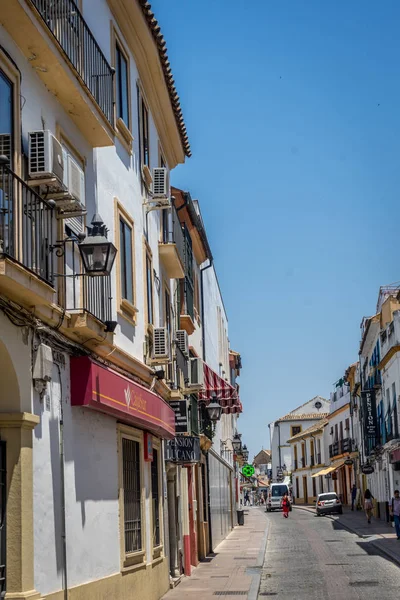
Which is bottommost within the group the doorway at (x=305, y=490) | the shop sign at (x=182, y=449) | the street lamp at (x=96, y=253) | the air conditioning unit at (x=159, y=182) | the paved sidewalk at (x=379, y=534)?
the doorway at (x=305, y=490)

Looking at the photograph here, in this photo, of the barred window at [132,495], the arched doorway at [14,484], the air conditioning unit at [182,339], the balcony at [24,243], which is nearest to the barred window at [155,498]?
the barred window at [132,495]

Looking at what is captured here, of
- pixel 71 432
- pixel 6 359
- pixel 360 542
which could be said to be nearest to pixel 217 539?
pixel 360 542

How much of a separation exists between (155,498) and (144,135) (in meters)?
6.70

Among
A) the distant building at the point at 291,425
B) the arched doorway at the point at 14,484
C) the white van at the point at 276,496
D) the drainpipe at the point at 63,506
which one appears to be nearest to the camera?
the arched doorway at the point at 14,484

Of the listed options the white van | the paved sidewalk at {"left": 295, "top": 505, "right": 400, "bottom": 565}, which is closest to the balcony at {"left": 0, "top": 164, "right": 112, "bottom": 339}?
the paved sidewalk at {"left": 295, "top": 505, "right": 400, "bottom": 565}

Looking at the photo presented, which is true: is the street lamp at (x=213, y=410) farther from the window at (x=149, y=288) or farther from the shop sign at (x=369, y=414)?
the shop sign at (x=369, y=414)

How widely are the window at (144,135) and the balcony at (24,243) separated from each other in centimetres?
677

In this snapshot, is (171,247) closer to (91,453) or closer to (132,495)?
(132,495)

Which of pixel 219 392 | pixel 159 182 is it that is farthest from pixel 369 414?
pixel 159 182

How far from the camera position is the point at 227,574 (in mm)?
19719

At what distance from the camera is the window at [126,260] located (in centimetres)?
1334

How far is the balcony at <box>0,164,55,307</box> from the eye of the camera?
311 inches

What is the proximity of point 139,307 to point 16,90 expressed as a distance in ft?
20.5

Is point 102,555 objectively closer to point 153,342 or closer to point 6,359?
point 6,359
